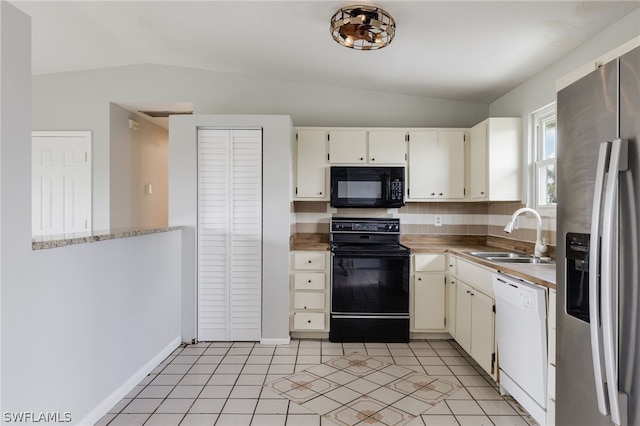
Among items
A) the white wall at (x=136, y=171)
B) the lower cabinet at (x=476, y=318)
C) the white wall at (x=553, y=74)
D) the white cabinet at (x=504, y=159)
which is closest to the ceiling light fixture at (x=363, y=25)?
the white wall at (x=553, y=74)

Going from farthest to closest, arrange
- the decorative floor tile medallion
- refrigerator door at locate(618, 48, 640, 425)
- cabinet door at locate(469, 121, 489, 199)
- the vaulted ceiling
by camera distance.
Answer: cabinet door at locate(469, 121, 489, 199), the vaulted ceiling, the decorative floor tile medallion, refrigerator door at locate(618, 48, 640, 425)

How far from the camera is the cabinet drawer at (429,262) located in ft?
10.8

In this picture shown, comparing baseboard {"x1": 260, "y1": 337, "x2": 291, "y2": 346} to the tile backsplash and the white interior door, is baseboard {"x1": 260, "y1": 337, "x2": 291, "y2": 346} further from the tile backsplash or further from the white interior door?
the white interior door

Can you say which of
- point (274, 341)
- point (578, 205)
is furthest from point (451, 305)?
point (578, 205)

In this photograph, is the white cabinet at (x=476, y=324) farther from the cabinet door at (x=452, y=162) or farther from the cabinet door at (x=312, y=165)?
the cabinet door at (x=312, y=165)

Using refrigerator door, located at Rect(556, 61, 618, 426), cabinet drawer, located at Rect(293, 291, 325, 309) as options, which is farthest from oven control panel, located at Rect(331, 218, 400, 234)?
refrigerator door, located at Rect(556, 61, 618, 426)

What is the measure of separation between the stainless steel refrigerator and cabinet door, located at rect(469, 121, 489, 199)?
1.91 meters

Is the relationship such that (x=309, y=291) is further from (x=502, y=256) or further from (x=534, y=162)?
(x=534, y=162)

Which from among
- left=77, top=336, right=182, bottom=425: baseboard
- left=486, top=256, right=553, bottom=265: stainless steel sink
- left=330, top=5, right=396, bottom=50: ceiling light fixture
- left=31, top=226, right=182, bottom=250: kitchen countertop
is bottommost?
left=77, top=336, right=182, bottom=425: baseboard

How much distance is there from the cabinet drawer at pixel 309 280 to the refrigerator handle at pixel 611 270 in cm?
234

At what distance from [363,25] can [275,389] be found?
240cm

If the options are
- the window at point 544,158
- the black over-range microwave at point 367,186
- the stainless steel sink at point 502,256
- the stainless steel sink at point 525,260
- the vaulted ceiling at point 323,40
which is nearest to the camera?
the vaulted ceiling at point 323,40

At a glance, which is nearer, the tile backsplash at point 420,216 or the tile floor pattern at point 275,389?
the tile floor pattern at point 275,389

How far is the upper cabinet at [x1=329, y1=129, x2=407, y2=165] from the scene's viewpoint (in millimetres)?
3600
